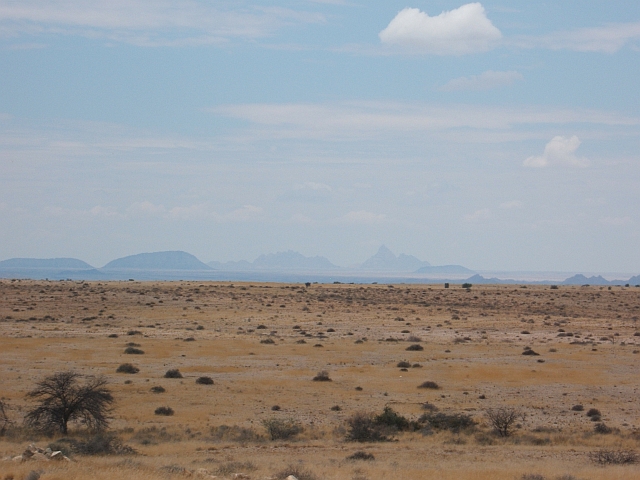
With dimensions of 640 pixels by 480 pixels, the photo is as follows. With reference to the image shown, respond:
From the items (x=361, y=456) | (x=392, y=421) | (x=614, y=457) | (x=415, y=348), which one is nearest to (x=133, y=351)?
(x=415, y=348)

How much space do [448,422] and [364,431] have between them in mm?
3654

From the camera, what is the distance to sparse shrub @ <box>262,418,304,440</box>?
974 inches

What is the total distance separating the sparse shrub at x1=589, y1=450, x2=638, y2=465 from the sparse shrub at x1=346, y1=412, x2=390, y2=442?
683cm

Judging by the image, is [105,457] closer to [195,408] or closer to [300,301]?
[195,408]

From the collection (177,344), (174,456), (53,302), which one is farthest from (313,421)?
(53,302)

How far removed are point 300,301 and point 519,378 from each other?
56.7 metres

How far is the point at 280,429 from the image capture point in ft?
81.8

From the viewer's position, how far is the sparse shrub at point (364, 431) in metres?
24.6

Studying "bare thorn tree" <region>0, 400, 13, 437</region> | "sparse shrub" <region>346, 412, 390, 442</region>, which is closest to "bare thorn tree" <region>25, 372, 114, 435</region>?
"bare thorn tree" <region>0, 400, 13, 437</region>

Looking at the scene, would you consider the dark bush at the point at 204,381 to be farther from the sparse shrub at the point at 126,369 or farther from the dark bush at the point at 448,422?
the dark bush at the point at 448,422

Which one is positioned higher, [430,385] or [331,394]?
[430,385]

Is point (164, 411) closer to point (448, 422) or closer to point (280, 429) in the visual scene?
point (280, 429)

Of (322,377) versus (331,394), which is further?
(322,377)

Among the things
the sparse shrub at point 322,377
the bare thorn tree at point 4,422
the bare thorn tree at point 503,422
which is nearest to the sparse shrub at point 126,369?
the sparse shrub at point 322,377
